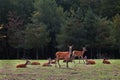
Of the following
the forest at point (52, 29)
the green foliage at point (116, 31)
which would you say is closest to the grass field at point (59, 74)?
the green foliage at point (116, 31)

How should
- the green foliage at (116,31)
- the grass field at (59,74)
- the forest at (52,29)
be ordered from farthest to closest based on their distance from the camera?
the forest at (52,29) < the green foliage at (116,31) < the grass field at (59,74)

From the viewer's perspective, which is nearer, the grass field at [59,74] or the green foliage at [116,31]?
the grass field at [59,74]

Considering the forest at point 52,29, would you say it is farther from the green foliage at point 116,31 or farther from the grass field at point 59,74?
the grass field at point 59,74

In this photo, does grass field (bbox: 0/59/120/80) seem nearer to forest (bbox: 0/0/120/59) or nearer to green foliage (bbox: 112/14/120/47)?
green foliage (bbox: 112/14/120/47)

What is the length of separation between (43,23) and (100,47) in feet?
29.7

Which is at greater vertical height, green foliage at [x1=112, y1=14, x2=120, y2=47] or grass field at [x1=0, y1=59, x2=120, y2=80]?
green foliage at [x1=112, y1=14, x2=120, y2=47]

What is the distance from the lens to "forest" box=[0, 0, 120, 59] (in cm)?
4656

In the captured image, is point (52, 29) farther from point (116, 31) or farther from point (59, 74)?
point (59, 74)

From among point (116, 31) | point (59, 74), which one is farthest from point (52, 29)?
point (59, 74)

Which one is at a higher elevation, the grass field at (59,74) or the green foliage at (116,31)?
the green foliage at (116,31)

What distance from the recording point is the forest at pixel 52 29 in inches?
1833

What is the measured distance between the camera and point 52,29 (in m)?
51.0

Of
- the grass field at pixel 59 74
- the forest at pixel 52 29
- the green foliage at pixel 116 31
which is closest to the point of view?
the grass field at pixel 59 74

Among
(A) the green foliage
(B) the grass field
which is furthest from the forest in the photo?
(B) the grass field
